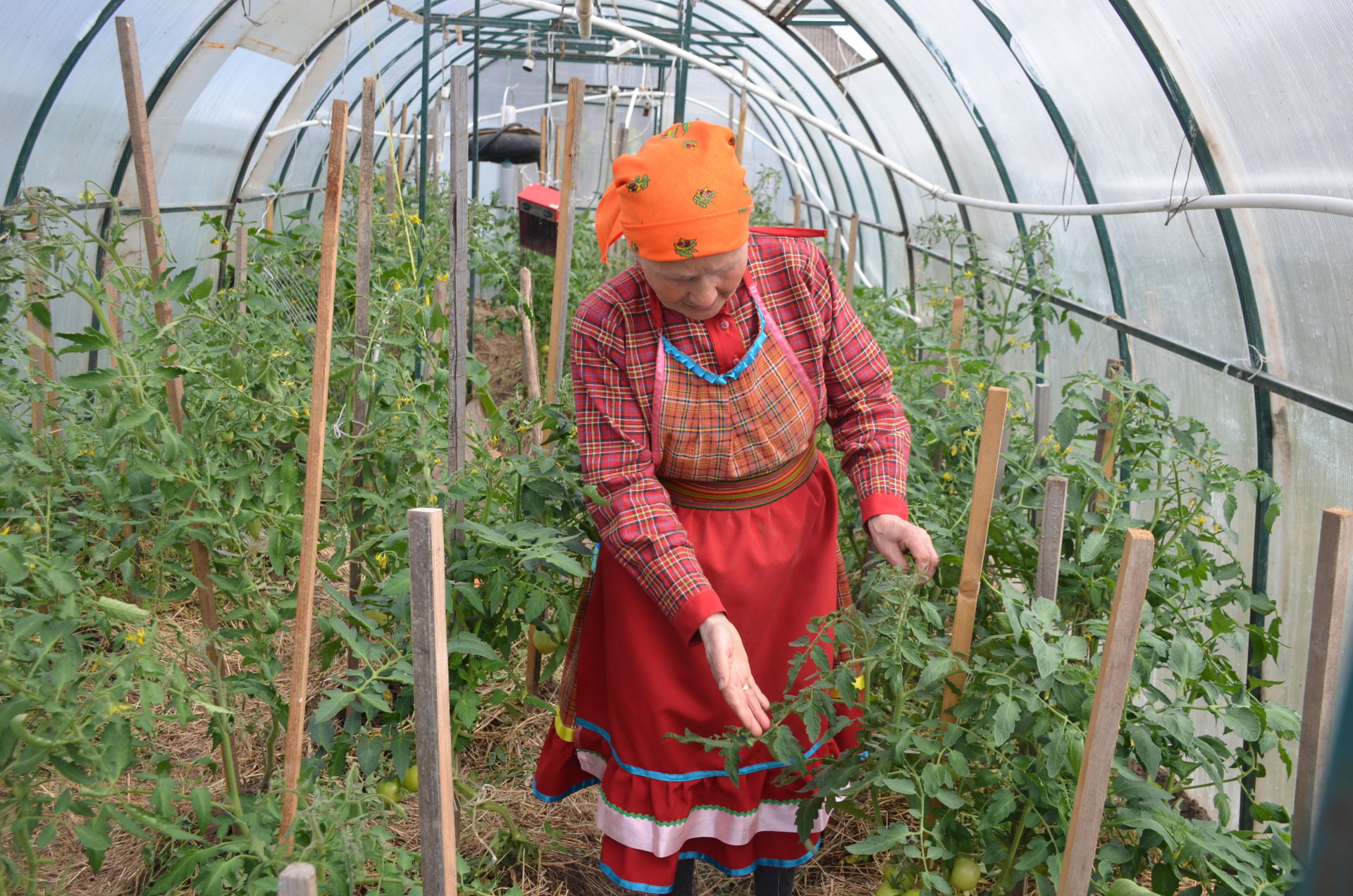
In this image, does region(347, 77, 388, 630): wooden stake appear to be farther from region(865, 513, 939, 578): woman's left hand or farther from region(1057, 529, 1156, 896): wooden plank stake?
region(1057, 529, 1156, 896): wooden plank stake

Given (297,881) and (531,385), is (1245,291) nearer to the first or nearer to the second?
(531,385)

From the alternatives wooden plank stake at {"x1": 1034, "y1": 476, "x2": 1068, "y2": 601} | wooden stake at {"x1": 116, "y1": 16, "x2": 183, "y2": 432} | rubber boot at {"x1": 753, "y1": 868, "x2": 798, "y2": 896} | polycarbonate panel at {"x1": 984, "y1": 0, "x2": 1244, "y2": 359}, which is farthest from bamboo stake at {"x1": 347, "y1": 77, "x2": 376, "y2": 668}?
polycarbonate panel at {"x1": 984, "y1": 0, "x2": 1244, "y2": 359}

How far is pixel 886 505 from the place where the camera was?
1.54 metres

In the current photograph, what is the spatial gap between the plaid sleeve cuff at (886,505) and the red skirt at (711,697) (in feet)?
0.31

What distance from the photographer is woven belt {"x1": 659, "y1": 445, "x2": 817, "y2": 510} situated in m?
1.53

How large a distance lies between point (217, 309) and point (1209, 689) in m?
1.91

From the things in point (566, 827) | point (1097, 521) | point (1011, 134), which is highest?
point (1011, 134)

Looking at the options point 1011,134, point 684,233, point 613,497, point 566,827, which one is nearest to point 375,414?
point 613,497

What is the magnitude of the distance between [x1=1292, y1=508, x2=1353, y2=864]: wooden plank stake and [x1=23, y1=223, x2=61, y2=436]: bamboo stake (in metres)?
1.60

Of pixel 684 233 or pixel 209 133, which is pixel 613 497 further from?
pixel 209 133

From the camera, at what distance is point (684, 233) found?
132 cm

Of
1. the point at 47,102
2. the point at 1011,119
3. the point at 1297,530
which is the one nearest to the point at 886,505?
the point at 1297,530

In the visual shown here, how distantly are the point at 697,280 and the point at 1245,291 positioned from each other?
1655 millimetres

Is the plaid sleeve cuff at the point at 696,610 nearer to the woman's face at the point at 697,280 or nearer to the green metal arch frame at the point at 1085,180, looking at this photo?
the woman's face at the point at 697,280
